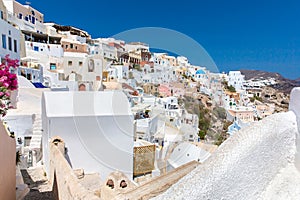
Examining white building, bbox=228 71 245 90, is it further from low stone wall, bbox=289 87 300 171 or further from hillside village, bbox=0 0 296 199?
low stone wall, bbox=289 87 300 171

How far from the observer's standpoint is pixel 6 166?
2.84 m

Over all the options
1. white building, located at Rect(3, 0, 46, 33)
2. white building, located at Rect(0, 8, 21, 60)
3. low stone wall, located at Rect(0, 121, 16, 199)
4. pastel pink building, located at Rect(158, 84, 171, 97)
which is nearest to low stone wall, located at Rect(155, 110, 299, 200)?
low stone wall, located at Rect(0, 121, 16, 199)

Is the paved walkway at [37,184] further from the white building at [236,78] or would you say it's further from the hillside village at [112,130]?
the white building at [236,78]

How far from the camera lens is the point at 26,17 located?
88.9 ft

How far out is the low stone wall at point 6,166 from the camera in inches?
103

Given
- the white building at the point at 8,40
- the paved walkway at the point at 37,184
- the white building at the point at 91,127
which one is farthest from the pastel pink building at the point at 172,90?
the white building at the point at 8,40

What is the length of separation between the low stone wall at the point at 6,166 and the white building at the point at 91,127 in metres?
2.02

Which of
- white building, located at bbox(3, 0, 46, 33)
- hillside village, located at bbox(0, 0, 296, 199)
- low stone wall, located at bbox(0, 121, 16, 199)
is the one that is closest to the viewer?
low stone wall, located at bbox(0, 121, 16, 199)

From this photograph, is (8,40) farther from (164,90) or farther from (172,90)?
(172,90)

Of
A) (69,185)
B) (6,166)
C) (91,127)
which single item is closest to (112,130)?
(91,127)

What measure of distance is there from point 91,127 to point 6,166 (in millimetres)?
2532

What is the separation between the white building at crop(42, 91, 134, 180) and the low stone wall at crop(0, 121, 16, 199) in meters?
2.02

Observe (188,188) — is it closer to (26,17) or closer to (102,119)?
(102,119)

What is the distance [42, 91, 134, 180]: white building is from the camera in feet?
17.3
